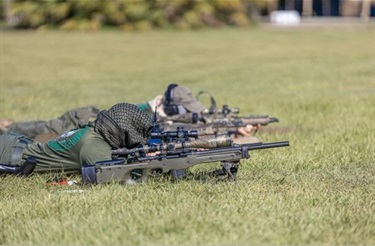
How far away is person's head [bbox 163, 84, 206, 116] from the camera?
1002cm

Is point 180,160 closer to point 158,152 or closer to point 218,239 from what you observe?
point 158,152

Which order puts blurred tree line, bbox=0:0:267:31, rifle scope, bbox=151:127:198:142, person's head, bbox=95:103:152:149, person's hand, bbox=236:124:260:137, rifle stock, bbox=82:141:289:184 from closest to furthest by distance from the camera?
rifle stock, bbox=82:141:289:184, person's head, bbox=95:103:152:149, rifle scope, bbox=151:127:198:142, person's hand, bbox=236:124:260:137, blurred tree line, bbox=0:0:267:31

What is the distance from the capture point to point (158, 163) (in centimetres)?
691

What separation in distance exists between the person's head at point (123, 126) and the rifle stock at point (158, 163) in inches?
13.3

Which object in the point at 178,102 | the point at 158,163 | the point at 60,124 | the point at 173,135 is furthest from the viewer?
the point at 178,102

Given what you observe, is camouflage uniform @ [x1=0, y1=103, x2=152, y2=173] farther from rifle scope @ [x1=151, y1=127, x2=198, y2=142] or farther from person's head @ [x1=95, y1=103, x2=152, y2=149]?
rifle scope @ [x1=151, y1=127, x2=198, y2=142]

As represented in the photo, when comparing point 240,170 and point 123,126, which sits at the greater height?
point 123,126

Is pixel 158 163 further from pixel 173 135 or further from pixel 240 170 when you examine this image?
pixel 240 170

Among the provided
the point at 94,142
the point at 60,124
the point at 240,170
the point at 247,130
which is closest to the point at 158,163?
the point at 94,142

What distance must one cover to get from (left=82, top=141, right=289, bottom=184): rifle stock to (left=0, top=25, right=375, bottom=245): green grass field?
0.44 feet

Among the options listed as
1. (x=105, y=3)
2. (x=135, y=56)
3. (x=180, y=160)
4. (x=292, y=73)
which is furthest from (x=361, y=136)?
(x=105, y=3)

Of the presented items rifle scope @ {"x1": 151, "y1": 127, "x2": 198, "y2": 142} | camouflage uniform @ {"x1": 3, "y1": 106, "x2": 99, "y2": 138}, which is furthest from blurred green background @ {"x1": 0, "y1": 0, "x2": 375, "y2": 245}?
camouflage uniform @ {"x1": 3, "y1": 106, "x2": 99, "y2": 138}

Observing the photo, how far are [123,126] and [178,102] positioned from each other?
308 cm

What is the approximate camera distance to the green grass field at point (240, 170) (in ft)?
18.1
